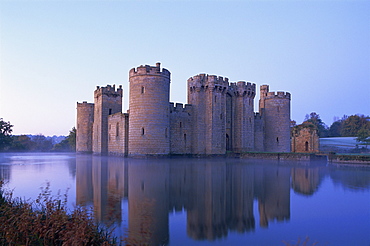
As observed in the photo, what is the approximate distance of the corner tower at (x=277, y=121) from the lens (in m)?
37.2

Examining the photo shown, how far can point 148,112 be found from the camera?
1098 inches

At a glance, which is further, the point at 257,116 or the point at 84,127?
the point at 84,127

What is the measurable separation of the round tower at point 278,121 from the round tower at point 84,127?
84.1ft

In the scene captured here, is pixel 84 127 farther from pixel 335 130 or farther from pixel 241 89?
pixel 335 130

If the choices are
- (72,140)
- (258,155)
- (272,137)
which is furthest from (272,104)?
(72,140)

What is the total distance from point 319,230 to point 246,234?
5.54 ft

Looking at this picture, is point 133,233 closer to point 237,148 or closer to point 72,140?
point 237,148

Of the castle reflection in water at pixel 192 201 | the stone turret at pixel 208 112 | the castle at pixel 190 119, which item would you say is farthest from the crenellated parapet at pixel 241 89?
the castle reflection in water at pixel 192 201

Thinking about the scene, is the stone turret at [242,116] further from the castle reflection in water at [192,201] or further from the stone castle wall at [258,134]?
the castle reflection in water at [192,201]

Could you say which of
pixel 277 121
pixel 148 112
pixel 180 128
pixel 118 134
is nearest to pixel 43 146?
pixel 118 134

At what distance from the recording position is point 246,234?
618cm

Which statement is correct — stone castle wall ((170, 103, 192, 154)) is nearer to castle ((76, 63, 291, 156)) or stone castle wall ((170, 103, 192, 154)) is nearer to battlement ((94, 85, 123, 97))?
castle ((76, 63, 291, 156))

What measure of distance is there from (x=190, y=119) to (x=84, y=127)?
62.5ft

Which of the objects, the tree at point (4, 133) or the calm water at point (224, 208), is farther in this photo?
the tree at point (4, 133)
